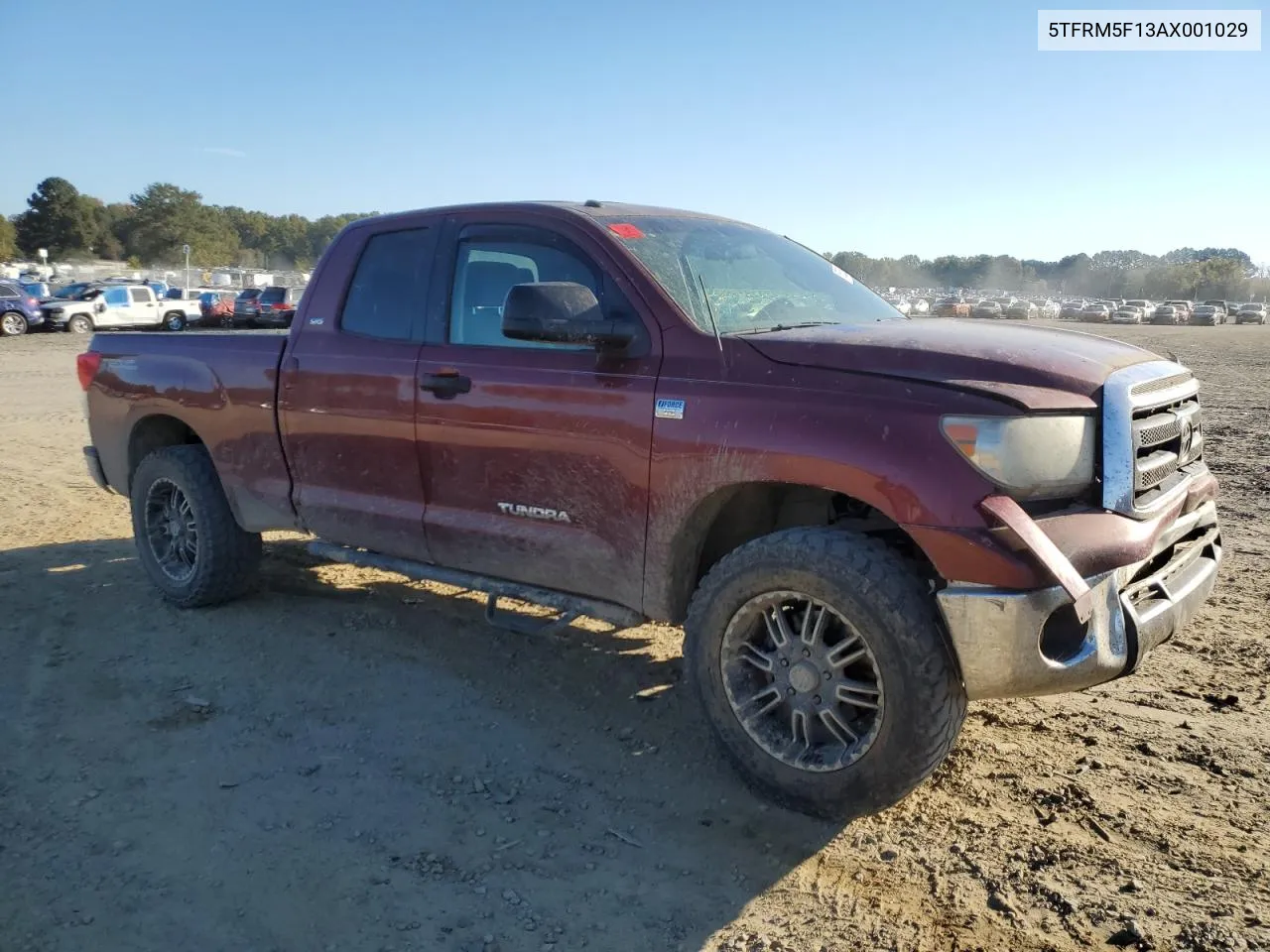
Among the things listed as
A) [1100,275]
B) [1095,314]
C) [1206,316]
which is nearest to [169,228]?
[1095,314]

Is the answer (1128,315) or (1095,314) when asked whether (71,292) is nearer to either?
(1128,315)

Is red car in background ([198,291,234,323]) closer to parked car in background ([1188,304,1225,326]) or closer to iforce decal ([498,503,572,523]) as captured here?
iforce decal ([498,503,572,523])

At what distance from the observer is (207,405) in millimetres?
5121

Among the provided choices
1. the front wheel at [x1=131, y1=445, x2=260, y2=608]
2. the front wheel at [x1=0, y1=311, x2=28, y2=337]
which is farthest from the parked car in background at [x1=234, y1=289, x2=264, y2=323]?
the front wheel at [x1=131, y1=445, x2=260, y2=608]

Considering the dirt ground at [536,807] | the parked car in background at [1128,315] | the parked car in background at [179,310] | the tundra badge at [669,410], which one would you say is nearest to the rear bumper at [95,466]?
the dirt ground at [536,807]

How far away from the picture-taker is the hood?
9.80 feet

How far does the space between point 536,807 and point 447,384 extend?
1.76 meters

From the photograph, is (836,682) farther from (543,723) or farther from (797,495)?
(543,723)

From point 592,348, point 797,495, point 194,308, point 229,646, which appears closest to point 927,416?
point 797,495

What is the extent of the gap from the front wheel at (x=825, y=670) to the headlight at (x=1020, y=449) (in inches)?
16.4

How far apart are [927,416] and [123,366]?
4.65 m

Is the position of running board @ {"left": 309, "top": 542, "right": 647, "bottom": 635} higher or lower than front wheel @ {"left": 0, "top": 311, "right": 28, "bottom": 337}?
lower

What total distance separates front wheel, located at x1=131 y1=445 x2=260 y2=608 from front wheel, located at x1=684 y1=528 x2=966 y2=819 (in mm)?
3014

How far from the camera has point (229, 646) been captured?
483 centimetres
